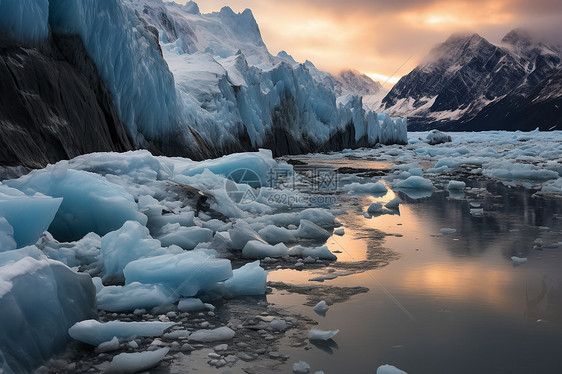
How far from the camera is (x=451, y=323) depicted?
327 centimetres

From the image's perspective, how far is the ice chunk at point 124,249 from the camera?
4328 mm

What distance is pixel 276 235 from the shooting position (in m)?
6.08

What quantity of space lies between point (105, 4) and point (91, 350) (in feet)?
29.7

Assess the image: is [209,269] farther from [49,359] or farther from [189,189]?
[189,189]

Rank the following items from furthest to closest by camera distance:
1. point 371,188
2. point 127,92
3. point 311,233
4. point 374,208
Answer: point 371,188
point 127,92
point 374,208
point 311,233

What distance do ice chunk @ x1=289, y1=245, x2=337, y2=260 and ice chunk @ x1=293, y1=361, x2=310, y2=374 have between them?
8.11 feet

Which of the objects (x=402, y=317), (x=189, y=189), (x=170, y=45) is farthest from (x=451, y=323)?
(x=170, y=45)

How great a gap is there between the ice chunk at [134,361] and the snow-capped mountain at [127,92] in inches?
176

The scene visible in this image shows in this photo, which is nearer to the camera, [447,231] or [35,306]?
[35,306]

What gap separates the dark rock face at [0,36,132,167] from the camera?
22.2ft

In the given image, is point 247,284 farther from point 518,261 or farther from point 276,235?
point 518,261

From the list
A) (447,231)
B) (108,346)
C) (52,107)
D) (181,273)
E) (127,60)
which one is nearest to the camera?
(108,346)

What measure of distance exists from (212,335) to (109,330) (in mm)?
600

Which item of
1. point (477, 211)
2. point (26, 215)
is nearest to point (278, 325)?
point (26, 215)
